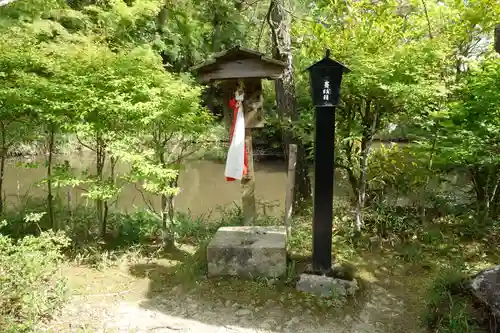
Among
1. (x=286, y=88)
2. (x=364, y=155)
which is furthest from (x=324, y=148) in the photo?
(x=286, y=88)

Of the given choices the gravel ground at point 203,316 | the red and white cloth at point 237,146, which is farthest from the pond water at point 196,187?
the gravel ground at point 203,316

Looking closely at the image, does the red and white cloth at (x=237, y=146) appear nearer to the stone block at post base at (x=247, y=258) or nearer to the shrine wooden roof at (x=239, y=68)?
the shrine wooden roof at (x=239, y=68)

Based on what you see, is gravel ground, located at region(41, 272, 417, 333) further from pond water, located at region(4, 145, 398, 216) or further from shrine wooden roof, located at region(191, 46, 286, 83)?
pond water, located at region(4, 145, 398, 216)

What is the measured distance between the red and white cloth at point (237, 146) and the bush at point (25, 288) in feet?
7.86

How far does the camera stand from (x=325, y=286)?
14.6ft

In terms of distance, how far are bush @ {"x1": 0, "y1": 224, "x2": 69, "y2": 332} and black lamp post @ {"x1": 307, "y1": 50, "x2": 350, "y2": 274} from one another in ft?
9.17

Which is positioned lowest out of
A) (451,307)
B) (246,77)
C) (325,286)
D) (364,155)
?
(325,286)

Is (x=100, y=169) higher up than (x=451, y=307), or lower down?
higher up

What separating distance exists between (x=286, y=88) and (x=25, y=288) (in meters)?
5.16

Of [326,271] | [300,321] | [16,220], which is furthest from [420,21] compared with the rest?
[16,220]

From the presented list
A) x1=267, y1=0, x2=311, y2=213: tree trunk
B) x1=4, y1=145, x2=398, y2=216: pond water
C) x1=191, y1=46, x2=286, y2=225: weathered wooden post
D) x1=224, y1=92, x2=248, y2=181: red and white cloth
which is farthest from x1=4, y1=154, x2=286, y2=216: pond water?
x1=224, y1=92, x2=248, y2=181: red and white cloth

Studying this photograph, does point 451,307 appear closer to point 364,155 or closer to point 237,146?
point 364,155

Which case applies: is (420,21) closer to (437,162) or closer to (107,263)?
(437,162)

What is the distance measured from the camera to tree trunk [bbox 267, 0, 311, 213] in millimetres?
7027
